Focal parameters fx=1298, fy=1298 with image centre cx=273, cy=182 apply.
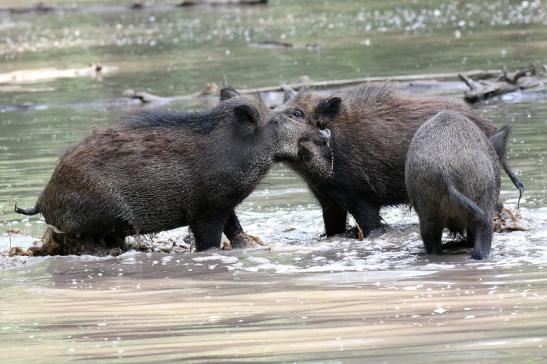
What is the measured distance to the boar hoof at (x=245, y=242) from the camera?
10.4 m

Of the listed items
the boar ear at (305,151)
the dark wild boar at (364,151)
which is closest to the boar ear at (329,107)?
the dark wild boar at (364,151)

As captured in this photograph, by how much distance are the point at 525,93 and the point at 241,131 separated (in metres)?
8.49

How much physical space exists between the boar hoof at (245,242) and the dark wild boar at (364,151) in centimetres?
73

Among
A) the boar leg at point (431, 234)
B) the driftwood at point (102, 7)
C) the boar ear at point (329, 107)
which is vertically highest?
the boar ear at point (329, 107)

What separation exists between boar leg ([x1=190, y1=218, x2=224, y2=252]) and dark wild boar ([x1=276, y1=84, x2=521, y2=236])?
93cm

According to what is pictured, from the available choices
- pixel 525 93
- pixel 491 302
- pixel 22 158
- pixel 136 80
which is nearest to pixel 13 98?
pixel 136 80

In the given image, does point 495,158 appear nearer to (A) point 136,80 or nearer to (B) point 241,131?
(B) point 241,131

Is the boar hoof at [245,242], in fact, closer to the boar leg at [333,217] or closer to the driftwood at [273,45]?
the boar leg at [333,217]

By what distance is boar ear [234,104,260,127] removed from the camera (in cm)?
1031

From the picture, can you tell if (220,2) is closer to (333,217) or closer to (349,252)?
(333,217)

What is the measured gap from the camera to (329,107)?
10.8m

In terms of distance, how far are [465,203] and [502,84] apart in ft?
30.7

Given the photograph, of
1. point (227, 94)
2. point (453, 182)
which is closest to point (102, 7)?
point (227, 94)

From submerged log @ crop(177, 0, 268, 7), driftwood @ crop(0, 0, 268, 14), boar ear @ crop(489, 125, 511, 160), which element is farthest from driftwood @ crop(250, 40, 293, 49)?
boar ear @ crop(489, 125, 511, 160)
